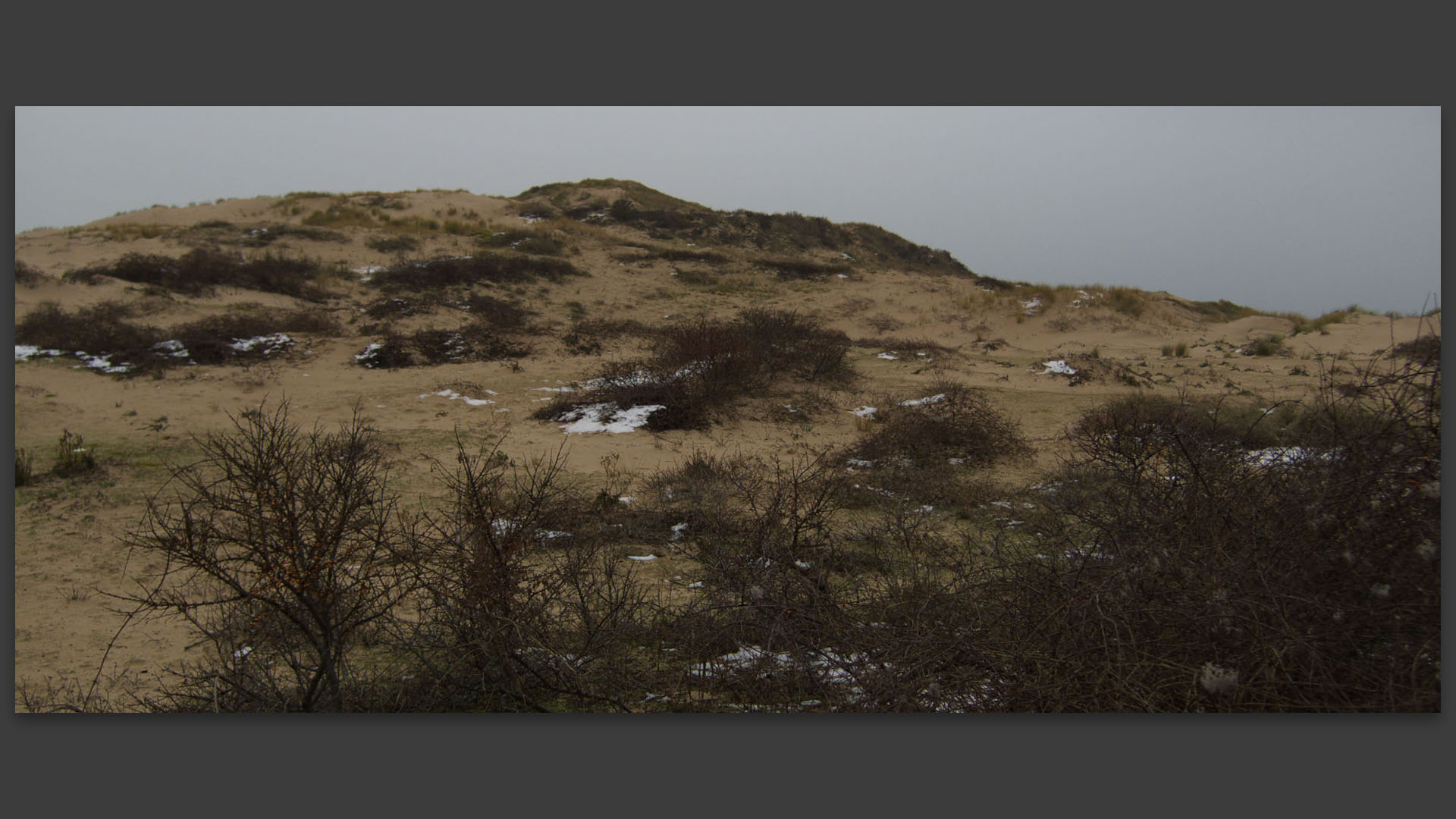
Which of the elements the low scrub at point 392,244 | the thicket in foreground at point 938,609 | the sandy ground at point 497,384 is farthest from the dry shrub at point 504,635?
the low scrub at point 392,244

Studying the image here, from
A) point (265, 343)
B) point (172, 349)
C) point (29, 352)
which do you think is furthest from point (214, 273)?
point (29, 352)

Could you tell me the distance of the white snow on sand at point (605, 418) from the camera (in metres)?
8.08

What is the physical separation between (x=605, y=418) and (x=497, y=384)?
248cm

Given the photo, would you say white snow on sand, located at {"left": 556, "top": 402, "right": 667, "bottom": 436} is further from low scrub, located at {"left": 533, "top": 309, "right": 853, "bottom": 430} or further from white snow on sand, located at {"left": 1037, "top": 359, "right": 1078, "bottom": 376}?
white snow on sand, located at {"left": 1037, "top": 359, "right": 1078, "bottom": 376}

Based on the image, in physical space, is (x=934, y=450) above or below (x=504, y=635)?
above

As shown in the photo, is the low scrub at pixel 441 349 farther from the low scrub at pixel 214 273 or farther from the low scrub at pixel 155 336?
the low scrub at pixel 214 273

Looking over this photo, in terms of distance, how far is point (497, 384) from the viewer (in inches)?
394

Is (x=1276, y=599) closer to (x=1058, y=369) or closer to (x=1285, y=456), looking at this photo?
(x=1285, y=456)

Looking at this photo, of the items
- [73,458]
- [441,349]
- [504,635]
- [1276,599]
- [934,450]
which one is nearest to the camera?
[1276,599]

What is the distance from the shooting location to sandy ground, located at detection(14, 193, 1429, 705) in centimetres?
459

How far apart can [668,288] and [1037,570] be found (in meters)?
11.4

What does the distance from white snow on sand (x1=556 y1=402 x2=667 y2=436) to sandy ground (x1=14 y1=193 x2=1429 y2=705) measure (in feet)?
0.68

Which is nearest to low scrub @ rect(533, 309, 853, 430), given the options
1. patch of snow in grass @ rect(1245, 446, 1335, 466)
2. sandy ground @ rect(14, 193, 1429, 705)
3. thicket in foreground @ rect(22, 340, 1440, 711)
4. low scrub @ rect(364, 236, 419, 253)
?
sandy ground @ rect(14, 193, 1429, 705)

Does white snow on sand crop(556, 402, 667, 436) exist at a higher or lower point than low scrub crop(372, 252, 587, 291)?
lower
